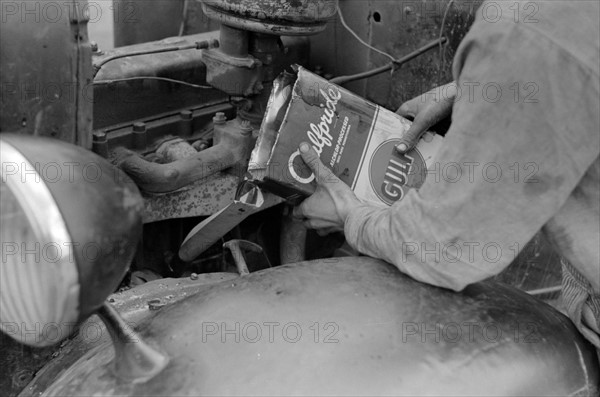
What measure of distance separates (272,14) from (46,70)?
1.68ft

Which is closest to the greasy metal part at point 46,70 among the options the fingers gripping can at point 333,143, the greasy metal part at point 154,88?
the fingers gripping can at point 333,143

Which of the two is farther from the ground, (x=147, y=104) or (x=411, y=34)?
(x=411, y=34)

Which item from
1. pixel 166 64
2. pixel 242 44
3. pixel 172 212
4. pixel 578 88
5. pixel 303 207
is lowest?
pixel 172 212

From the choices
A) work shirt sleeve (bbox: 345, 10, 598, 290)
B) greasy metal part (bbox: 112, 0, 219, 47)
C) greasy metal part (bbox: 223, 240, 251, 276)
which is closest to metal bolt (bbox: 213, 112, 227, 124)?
greasy metal part (bbox: 223, 240, 251, 276)

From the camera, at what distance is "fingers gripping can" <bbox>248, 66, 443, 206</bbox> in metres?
1.36

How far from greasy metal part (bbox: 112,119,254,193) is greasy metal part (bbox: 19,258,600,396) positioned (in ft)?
1.34

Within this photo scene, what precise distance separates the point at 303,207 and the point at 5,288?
0.72m

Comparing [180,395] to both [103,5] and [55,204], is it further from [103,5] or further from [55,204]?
[103,5]

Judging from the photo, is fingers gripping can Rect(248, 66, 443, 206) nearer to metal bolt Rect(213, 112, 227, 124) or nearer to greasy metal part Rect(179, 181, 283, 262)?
greasy metal part Rect(179, 181, 283, 262)

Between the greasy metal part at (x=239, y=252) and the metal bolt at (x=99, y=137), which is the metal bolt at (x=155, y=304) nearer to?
the greasy metal part at (x=239, y=252)

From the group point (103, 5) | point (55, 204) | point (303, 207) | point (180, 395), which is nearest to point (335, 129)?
point (303, 207)

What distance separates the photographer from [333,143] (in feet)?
4.58

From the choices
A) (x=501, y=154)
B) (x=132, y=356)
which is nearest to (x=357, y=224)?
(x=501, y=154)

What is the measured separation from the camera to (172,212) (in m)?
1.51
